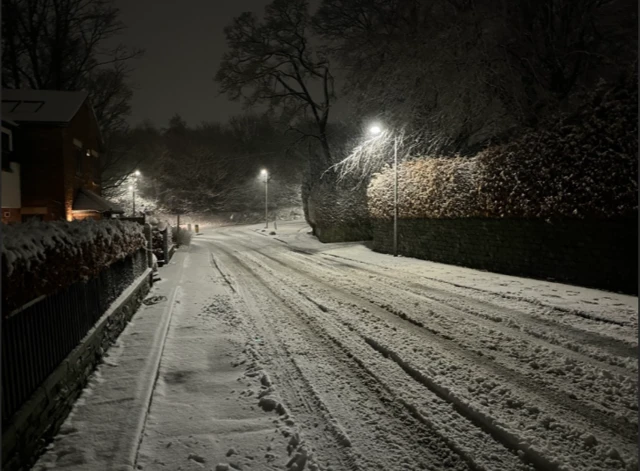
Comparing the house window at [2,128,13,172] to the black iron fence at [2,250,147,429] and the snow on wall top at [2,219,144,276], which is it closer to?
the snow on wall top at [2,219,144,276]

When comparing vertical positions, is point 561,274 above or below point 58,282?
below

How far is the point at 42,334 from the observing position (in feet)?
13.0

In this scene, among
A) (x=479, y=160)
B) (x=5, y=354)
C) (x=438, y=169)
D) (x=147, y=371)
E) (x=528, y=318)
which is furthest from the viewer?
(x=438, y=169)

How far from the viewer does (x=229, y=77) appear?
92.2 ft

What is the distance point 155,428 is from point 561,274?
1028 cm

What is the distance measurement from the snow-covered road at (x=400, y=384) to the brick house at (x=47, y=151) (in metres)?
16.7

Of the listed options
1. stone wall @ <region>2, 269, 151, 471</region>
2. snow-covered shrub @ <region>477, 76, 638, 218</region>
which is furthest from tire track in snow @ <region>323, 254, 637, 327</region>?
stone wall @ <region>2, 269, 151, 471</region>

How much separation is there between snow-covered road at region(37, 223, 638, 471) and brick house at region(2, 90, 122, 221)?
16.7 meters

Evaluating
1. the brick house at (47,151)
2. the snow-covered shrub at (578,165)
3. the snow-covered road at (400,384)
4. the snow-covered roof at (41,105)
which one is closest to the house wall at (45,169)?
the brick house at (47,151)

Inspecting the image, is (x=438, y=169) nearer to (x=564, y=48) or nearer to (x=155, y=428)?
(x=564, y=48)

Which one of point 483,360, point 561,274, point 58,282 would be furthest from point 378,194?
point 58,282

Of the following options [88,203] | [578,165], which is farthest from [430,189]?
[88,203]

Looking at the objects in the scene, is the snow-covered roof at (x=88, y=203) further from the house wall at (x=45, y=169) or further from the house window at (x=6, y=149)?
the house window at (x=6, y=149)

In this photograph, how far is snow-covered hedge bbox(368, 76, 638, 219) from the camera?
28.6 ft
